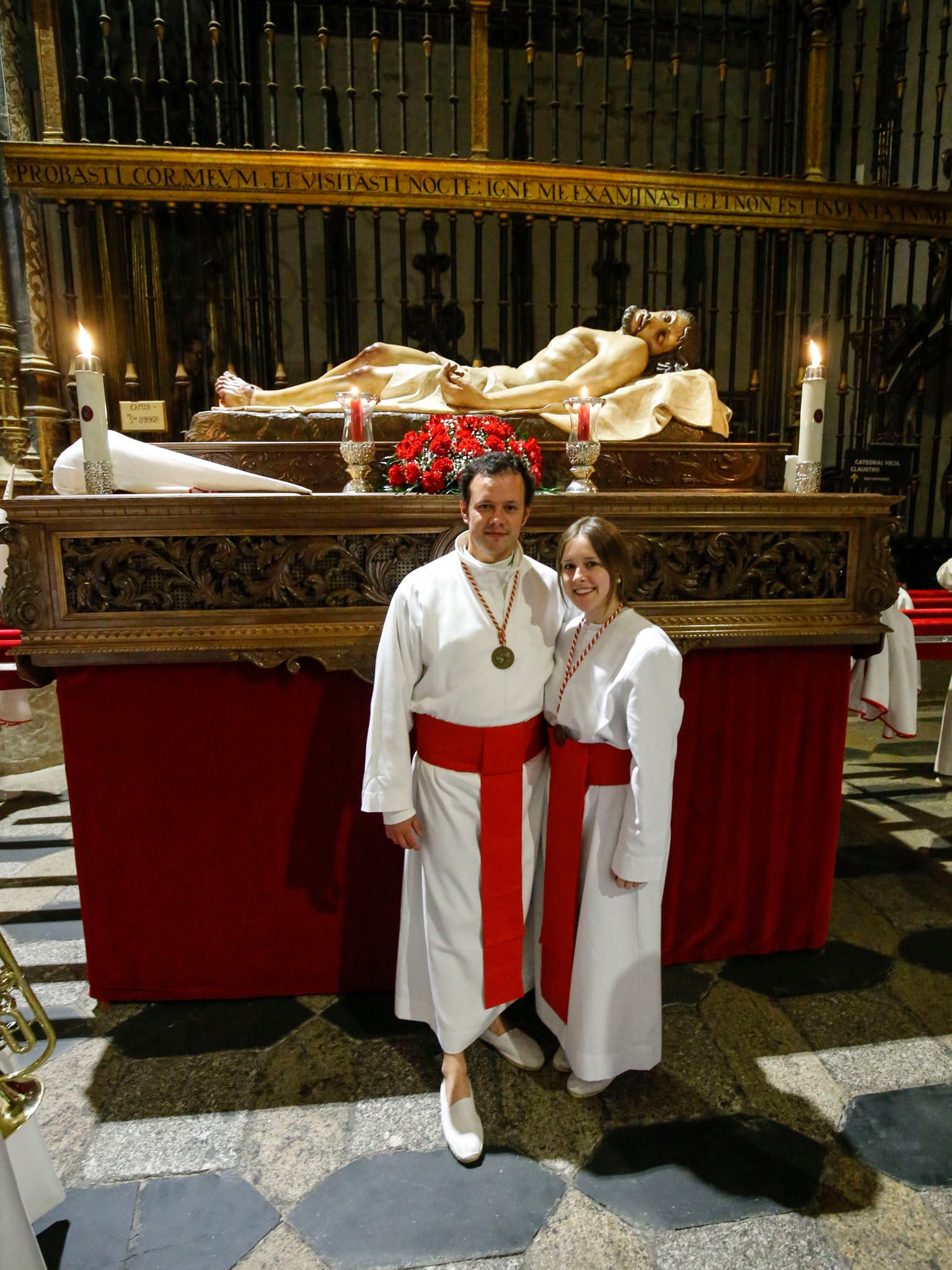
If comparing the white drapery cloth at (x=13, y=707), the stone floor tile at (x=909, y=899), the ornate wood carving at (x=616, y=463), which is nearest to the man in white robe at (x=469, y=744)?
the ornate wood carving at (x=616, y=463)

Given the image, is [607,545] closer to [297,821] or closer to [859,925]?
[297,821]

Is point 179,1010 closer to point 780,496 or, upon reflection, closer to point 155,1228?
point 155,1228

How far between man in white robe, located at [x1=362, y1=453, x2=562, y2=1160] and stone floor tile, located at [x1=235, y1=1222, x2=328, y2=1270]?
13.9 inches

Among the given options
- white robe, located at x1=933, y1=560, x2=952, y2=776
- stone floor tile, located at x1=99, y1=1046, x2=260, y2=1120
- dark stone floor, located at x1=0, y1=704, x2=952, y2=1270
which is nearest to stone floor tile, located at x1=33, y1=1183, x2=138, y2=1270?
dark stone floor, located at x1=0, y1=704, x2=952, y2=1270

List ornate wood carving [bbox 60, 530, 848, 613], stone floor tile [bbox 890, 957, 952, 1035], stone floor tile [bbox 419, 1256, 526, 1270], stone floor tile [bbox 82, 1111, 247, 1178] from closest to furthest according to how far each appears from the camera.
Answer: stone floor tile [bbox 419, 1256, 526, 1270] → stone floor tile [bbox 82, 1111, 247, 1178] → ornate wood carving [bbox 60, 530, 848, 613] → stone floor tile [bbox 890, 957, 952, 1035]

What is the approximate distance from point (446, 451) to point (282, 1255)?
187cm

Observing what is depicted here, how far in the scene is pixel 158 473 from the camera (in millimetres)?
2102

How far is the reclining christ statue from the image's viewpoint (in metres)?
2.76

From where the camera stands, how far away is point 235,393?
283 centimetres

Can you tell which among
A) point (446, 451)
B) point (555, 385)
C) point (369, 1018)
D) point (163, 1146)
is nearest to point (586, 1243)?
point (369, 1018)

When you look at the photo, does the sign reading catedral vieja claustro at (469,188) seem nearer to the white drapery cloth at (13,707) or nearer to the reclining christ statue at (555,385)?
the reclining christ statue at (555,385)

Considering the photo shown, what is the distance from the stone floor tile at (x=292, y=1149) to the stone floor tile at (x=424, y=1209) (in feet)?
0.12

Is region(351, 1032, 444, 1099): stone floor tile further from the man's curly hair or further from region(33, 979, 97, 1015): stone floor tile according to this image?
the man's curly hair

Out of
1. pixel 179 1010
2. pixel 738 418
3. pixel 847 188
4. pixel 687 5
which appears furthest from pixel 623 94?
pixel 179 1010
